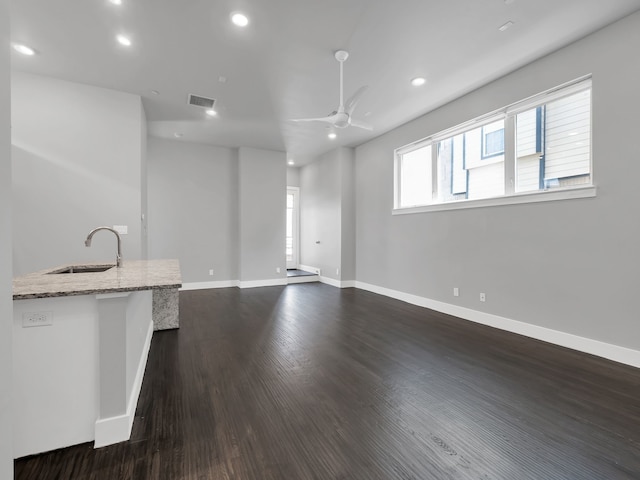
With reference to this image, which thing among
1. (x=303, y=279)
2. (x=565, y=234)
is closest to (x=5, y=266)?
(x=565, y=234)

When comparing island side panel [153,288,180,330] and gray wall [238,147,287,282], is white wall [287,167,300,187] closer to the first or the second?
gray wall [238,147,287,282]

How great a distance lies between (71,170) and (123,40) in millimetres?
1909

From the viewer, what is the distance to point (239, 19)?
2.67 metres

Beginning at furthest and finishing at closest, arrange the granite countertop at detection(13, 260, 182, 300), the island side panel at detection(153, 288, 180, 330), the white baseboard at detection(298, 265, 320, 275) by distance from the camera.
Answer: the white baseboard at detection(298, 265, 320, 275)
the island side panel at detection(153, 288, 180, 330)
the granite countertop at detection(13, 260, 182, 300)

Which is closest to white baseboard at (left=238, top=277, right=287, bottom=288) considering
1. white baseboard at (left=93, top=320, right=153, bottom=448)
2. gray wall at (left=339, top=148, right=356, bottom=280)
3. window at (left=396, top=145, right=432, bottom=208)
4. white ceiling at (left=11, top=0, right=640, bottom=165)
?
gray wall at (left=339, top=148, right=356, bottom=280)

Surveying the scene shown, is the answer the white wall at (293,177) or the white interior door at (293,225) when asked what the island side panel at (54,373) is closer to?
the white interior door at (293,225)

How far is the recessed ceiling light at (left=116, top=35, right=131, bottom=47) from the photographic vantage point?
9.61 feet

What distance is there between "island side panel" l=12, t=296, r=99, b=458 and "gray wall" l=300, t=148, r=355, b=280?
521 cm

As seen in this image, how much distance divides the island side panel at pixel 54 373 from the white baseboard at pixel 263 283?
4.86 m

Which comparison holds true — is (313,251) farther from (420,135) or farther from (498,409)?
(498,409)

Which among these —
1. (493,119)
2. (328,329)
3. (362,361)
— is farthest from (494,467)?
(493,119)

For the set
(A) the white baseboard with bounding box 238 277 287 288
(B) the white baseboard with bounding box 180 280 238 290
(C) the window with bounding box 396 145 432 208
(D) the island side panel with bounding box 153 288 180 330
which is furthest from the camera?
(A) the white baseboard with bounding box 238 277 287 288

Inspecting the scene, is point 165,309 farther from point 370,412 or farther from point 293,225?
point 293,225

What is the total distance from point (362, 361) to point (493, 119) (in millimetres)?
3485
